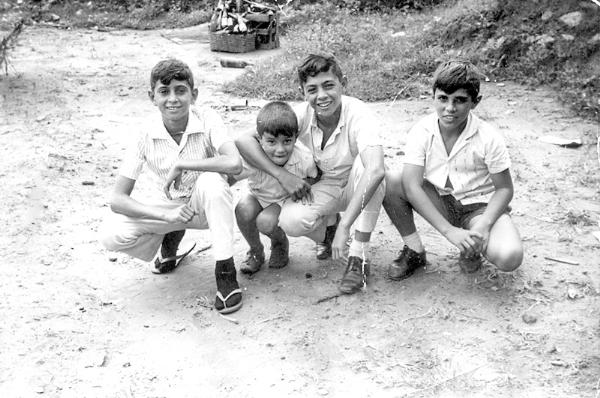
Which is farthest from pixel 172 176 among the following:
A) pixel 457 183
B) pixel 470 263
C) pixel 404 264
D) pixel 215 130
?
pixel 470 263

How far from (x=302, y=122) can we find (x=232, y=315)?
1035mm

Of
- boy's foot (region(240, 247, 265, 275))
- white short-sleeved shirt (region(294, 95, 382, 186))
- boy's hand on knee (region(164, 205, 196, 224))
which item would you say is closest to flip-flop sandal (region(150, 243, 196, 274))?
boy's foot (region(240, 247, 265, 275))

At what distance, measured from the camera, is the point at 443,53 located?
23.9 feet

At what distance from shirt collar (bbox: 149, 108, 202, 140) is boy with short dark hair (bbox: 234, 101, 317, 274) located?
1.00 ft

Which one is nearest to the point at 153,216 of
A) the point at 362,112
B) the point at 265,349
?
the point at 265,349

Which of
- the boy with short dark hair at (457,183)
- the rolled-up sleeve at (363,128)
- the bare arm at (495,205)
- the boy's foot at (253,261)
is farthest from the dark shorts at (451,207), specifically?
the boy's foot at (253,261)

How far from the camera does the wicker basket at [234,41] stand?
907 centimetres

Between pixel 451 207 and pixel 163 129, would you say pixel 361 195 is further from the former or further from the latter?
pixel 163 129

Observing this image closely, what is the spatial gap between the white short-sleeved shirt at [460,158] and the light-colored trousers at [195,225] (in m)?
0.91

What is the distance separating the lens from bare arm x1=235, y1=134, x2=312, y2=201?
3607 millimetres

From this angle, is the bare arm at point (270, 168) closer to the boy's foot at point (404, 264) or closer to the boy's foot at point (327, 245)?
the boy's foot at point (327, 245)

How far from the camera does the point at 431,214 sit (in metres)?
3.45

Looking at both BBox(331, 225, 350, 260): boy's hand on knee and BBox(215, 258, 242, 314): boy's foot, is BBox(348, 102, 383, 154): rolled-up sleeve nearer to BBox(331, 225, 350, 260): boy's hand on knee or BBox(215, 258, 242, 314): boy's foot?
BBox(331, 225, 350, 260): boy's hand on knee

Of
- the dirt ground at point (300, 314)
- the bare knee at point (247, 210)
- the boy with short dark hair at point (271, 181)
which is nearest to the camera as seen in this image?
the dirt ground at point (300, 314)
